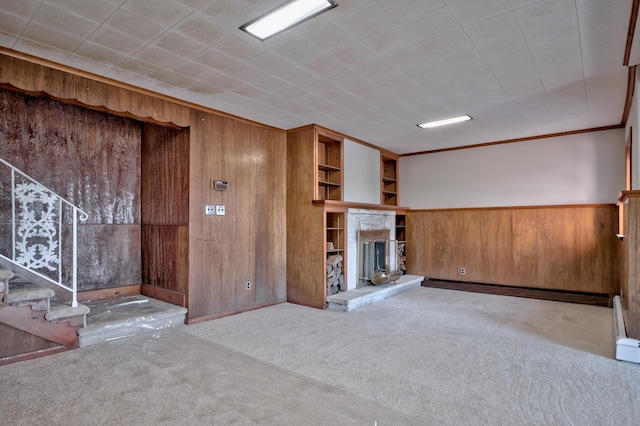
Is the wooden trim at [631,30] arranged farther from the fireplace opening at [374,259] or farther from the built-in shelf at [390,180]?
the built-in shelf at [390,180]

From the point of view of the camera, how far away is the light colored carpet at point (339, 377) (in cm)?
220

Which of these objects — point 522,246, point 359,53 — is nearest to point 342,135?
point 359,53

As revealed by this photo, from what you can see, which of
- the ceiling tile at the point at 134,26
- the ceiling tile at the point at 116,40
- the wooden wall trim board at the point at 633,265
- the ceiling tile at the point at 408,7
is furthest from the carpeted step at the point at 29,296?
the wooden wall trim board at the point at 633,265

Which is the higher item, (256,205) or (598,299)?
(256,205)

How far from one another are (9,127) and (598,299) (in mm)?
8063

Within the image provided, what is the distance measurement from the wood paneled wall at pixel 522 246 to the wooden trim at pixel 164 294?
15.3ft

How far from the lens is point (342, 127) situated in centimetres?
536

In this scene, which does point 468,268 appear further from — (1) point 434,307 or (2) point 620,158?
(2) point 620,158

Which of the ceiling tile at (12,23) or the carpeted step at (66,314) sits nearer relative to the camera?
the ceiling tile at (12,23)

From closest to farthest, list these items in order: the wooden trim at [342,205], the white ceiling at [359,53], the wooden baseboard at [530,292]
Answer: the white ceiling at [359,53]
the wooden trim at [342,205]
the wooden baseboard at [530,292]

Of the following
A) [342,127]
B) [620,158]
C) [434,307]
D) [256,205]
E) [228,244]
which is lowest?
[434,307]

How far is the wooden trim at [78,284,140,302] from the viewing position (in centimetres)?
444

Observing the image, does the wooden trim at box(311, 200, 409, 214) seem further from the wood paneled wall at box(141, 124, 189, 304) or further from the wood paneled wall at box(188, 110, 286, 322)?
the wood paneled wall at box(141, 124, 189, 304)

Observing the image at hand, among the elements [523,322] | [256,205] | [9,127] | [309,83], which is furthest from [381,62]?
[9,127]
